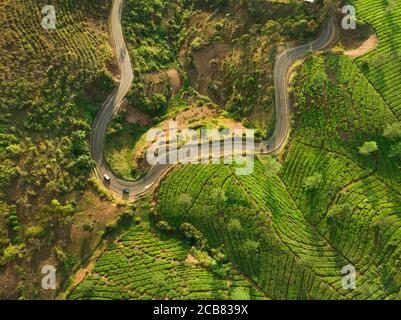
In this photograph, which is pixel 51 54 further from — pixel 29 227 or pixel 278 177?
pixel 278 177

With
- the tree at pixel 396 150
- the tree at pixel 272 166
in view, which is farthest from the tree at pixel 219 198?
the tree at pixel 396 150

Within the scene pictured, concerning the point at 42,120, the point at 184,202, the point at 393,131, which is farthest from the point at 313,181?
the point at 42,120

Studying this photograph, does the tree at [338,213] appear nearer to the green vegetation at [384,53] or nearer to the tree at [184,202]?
the green vegetation at [384,53]

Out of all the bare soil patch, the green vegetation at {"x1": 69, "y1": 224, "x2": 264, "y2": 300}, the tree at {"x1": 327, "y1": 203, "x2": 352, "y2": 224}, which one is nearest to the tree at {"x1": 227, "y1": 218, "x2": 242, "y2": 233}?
the green vegetation at {"x1": 69, "y1": 224, "x2": 264, "y2": 300}

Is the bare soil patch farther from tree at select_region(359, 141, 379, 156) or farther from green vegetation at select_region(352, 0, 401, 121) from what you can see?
tree at select_region(359, 141, 379, 156)

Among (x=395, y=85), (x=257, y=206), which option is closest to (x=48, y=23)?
(x=257, y=206)

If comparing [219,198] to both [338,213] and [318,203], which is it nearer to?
[318,203]
